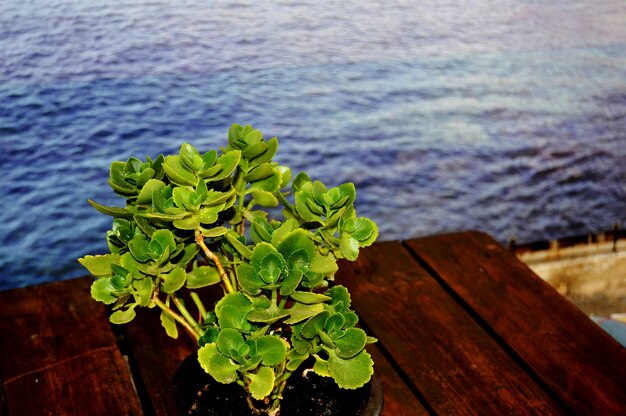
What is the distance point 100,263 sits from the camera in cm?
80

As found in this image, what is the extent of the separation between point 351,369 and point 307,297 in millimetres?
102

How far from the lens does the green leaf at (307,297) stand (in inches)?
28.0

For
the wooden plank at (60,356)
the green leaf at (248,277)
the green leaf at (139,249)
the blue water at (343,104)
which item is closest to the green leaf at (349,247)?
the green leaf at (248,277)

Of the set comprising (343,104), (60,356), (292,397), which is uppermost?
(292,397)

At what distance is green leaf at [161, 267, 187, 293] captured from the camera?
2.57 feet

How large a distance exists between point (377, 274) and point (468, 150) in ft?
6.23

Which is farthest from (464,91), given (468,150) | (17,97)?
(17,97)

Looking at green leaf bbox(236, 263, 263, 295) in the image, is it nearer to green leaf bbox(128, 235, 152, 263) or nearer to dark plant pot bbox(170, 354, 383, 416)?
green leaf bbox(128, 235, 152, 263)

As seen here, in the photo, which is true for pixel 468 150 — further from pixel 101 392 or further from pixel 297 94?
pixel 101 392

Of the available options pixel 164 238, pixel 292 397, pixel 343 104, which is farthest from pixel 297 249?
pixel 343 104

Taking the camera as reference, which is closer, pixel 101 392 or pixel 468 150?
pixel 101 392

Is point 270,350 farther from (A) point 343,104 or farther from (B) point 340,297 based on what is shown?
(A) point 343,104

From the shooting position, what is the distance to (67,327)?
1.31 m

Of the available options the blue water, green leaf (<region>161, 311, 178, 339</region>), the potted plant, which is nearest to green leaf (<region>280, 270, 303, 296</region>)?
the potted plant
